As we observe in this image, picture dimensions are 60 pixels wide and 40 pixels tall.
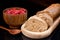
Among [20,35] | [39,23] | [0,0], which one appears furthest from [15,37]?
[0,0]

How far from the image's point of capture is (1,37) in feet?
2.25

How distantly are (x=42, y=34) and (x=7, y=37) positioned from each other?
0.53 ft

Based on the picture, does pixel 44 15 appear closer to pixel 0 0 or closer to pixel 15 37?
pixel 15 37

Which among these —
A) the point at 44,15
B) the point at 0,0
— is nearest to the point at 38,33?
the point at 44,15

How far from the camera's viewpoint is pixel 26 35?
0.69 metres

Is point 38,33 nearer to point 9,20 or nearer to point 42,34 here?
point 42,34

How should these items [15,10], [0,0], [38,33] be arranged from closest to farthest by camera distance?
[38,33], [15,10], [0,0]

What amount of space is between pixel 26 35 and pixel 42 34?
0.07 m

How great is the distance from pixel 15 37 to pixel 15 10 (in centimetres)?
16

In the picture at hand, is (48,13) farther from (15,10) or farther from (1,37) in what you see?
(1,37)

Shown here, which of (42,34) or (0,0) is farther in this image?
(0,0)

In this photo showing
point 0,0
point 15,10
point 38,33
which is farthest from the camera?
point 0,0

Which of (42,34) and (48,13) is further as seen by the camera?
(48,13)

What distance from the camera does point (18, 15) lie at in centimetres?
74
